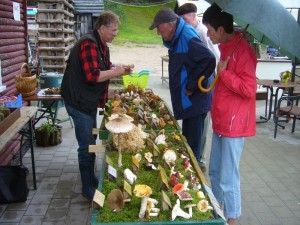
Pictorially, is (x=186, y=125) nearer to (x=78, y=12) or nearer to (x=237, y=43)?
(x=237, y=43)

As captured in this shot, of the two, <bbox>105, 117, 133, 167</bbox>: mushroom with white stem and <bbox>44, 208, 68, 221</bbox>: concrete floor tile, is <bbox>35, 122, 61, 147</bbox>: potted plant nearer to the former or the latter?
<bbox>44, 208, 68, 221</bbox>: concrete floor tile

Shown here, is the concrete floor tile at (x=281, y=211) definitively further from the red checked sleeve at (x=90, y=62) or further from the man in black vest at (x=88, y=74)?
the red checked sleeve at (x=90, y=62)

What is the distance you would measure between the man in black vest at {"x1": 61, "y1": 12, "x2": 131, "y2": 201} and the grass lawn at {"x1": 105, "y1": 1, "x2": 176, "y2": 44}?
80.6 ft

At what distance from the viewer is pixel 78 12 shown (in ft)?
38.2

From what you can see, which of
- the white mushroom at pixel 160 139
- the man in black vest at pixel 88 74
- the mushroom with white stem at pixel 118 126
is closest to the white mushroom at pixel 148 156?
the white mushroom at pixel 160 139

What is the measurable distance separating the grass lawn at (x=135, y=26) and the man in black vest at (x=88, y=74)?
24.6 m

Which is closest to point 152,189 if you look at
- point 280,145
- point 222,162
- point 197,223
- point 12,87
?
point 197,223

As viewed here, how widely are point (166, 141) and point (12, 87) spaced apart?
2885mm

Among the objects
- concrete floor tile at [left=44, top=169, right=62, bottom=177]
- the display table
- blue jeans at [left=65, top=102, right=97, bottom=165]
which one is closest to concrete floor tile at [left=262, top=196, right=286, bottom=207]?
the display table

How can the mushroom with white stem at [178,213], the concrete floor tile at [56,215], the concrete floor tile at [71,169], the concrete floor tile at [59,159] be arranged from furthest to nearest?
1. the concrete floor tile at [59,159]
2. the concrete floor tile at [71,169]
3. the concrete floor tile at [56,215]
4. the mushroom with white stem at [178,213]

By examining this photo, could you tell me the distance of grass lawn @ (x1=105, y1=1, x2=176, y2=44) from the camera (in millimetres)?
29273

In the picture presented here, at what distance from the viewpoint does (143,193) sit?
2068 millimetres

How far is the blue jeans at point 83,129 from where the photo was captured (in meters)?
3.50

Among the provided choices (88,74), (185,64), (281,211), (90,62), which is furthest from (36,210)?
(281,211)
